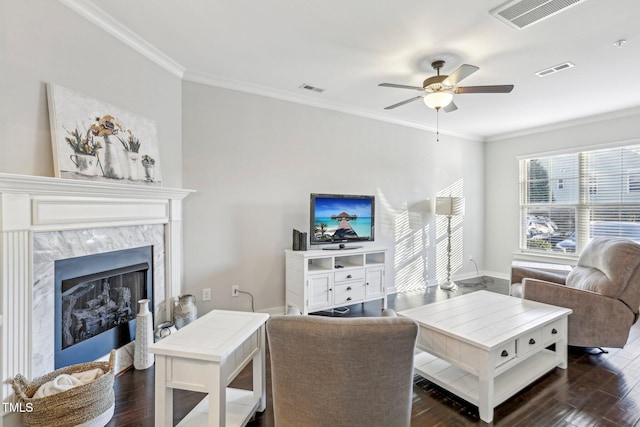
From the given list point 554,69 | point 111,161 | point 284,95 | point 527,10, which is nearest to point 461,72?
point 527,10

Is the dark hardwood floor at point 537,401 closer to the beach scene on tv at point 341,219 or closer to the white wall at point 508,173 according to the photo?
the beach scene on tv at point 341,219

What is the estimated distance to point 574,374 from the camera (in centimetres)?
227

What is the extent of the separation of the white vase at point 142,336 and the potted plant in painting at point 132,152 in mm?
982

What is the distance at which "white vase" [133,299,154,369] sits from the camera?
227cm

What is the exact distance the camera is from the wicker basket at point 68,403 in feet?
4.93

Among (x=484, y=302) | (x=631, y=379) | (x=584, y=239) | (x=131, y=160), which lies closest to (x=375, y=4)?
(x=131, y=160)

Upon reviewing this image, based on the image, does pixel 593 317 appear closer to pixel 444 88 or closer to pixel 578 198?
pixel 444 88

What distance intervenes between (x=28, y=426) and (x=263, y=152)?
2.68m

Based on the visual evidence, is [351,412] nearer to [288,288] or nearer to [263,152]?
[288,288]

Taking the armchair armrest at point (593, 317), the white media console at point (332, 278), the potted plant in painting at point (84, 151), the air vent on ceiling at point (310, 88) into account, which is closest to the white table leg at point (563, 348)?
the armchair armrest at point (593, 317)

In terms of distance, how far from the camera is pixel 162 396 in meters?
1.44

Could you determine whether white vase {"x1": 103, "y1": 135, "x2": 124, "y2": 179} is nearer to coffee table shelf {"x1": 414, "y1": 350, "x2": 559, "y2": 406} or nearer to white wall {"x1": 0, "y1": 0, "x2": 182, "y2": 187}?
white wall {"x1": 0, "y1": 0, "x2": 182, "y2": 187}

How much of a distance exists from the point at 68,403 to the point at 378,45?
306cm

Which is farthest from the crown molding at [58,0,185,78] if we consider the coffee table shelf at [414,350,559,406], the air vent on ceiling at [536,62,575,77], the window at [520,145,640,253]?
the window at [520,145,640,253]
